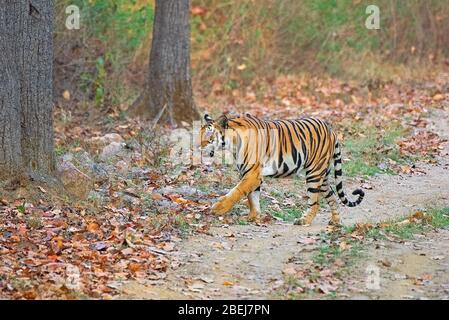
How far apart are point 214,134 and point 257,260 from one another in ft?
5.73

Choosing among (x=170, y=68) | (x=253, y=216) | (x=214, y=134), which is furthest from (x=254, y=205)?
(x=170, y=68)

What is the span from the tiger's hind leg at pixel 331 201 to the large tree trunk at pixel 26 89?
2.78 meters

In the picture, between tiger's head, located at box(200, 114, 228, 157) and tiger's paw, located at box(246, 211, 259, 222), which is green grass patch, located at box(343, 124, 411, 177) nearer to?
tiger's paw, located at box(246, 211, 259, 222)

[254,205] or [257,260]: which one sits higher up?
[254,205]

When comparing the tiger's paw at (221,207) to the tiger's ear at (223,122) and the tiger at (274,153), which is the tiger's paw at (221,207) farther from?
the tiger's ear at (223,122)

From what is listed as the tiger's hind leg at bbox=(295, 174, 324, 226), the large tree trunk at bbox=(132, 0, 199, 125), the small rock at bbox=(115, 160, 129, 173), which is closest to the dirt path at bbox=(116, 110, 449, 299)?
the tiger's hind leg at bbox=(295, 174, 324, 226)

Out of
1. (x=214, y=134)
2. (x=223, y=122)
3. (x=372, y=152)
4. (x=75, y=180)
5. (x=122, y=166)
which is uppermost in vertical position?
(x=223, y=122)

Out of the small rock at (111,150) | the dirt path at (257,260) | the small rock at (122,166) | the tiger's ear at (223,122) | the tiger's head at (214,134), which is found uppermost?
the tiger's ear at (223,122)

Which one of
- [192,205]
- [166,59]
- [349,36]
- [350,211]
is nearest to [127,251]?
[192,205]

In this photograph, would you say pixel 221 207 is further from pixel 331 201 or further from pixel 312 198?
pixel 331 201

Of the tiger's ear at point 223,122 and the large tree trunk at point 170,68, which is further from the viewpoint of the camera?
the large tree trunk at point 170,68

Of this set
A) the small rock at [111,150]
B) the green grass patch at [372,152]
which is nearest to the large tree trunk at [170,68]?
the small rock at [111,150]

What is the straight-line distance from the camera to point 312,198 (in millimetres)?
9156

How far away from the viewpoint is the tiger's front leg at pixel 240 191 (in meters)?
8.90
